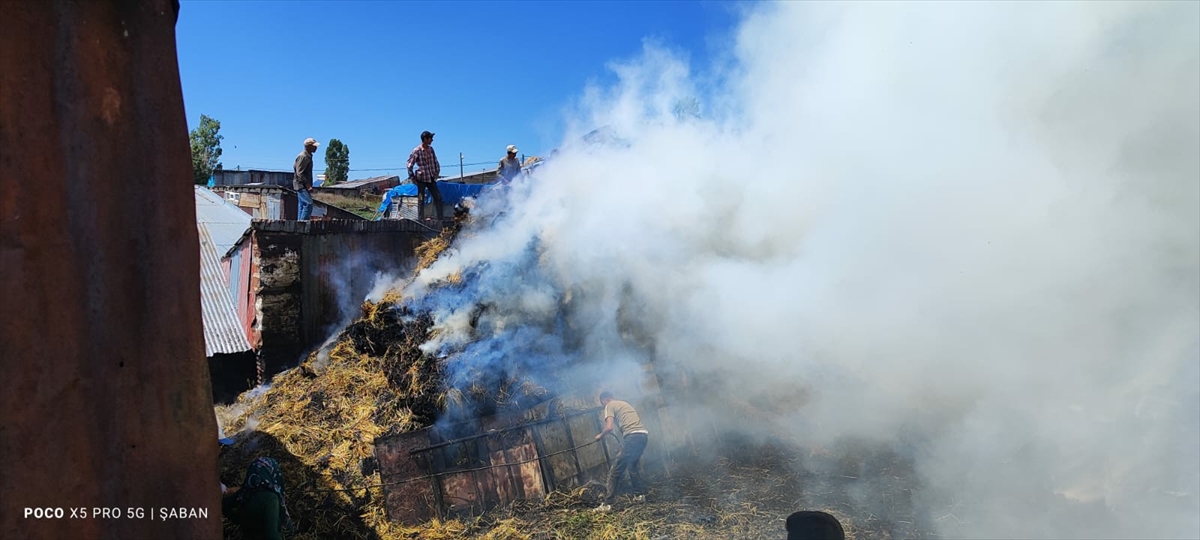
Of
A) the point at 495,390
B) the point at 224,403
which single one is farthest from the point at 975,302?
the point at 224,403

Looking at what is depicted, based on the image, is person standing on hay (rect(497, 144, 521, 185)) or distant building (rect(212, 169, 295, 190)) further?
distant building (rect(212, 169, 295, 190))

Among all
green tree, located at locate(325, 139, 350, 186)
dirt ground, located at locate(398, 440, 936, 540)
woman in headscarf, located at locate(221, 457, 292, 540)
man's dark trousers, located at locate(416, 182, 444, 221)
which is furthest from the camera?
green tree, located at locate(325, 139, 350, 186)

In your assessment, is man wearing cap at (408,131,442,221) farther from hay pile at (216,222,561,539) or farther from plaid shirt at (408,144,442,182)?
hay pile at (216,222,561,539)

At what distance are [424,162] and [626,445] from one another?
670cm

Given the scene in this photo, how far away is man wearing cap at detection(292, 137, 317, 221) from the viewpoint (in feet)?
34.1

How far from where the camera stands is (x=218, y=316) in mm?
9555

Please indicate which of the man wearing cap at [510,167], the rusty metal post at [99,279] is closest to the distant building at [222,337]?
the man wearing cap at [510,167]

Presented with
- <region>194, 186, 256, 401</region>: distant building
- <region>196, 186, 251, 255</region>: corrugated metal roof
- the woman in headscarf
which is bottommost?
the woman in headscarf

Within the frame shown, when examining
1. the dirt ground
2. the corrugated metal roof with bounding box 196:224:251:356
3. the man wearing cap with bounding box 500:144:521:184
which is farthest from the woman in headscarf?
the man wearing cap with bounding box 500:144:521:184

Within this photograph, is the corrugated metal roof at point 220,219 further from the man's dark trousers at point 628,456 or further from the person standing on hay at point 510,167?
the man's dark trousers at point 628,456

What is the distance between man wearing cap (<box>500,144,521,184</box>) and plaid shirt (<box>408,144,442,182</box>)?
4.17 ft

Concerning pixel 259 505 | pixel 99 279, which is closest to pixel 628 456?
pixel 259 505

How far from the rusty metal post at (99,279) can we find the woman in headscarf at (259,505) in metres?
2.26

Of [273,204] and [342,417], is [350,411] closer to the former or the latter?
[342,417]
